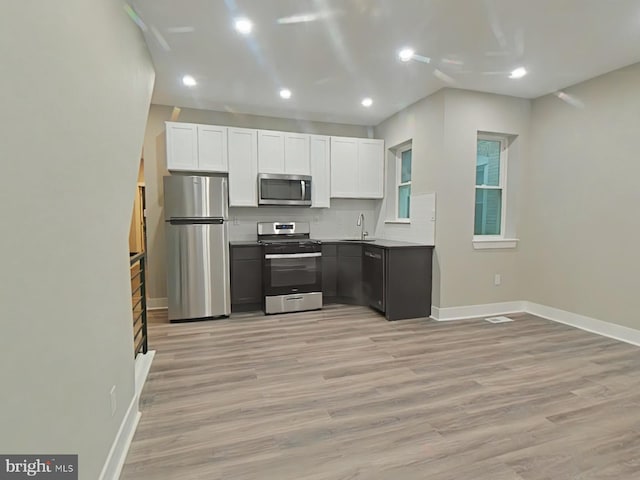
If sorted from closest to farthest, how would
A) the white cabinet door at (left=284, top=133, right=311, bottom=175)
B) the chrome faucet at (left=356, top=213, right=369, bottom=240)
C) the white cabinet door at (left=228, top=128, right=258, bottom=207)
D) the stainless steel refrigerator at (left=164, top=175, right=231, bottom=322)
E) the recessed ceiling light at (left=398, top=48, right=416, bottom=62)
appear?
the recessed ceiling light at (left=398, top=48, right=416, bottom=62) < the stainless steel refrigerator at (left=164, top=175, right=231, bottom=322) < the white cabinet door at (left=228, top=128, right=258, bottom=207) < the white cabinet door at (left=284, top=133, right=311, bottom=175) < the chrome faucet at (left=356, top=213, right=369, bottom=240)

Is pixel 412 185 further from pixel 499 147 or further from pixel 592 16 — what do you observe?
pixel 592 16

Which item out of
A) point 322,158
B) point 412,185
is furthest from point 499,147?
point 322,158

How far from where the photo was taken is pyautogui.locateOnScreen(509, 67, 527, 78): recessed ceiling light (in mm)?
3402

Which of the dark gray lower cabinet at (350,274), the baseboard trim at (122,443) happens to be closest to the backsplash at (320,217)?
the dark gray lower cabinet at (350,274)

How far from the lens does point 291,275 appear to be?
14.4 feet

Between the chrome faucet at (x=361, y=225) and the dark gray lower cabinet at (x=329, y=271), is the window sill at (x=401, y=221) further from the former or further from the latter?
the dark gray lower cabinet at (x=329, y=271)

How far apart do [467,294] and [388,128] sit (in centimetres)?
272

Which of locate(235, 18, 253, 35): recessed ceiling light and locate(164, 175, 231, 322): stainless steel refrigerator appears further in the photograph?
locate(164, 175, 231, 322): stainless steel refrigerator

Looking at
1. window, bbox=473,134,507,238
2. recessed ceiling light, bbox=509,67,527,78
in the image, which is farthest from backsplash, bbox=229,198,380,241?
recessed ceiling light, bbox=509,67,527,78

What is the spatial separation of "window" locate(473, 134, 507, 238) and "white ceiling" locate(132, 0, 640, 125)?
68cm

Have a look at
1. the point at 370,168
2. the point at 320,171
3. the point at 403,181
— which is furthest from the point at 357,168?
the point at 403,181

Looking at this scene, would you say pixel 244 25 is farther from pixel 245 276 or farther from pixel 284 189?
pixel 245 276

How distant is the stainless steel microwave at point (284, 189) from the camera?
454cm

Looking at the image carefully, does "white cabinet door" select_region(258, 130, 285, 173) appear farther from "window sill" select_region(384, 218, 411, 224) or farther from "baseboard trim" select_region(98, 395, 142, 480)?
"baseboard trim" select_region(98, 395, 142, 480)
